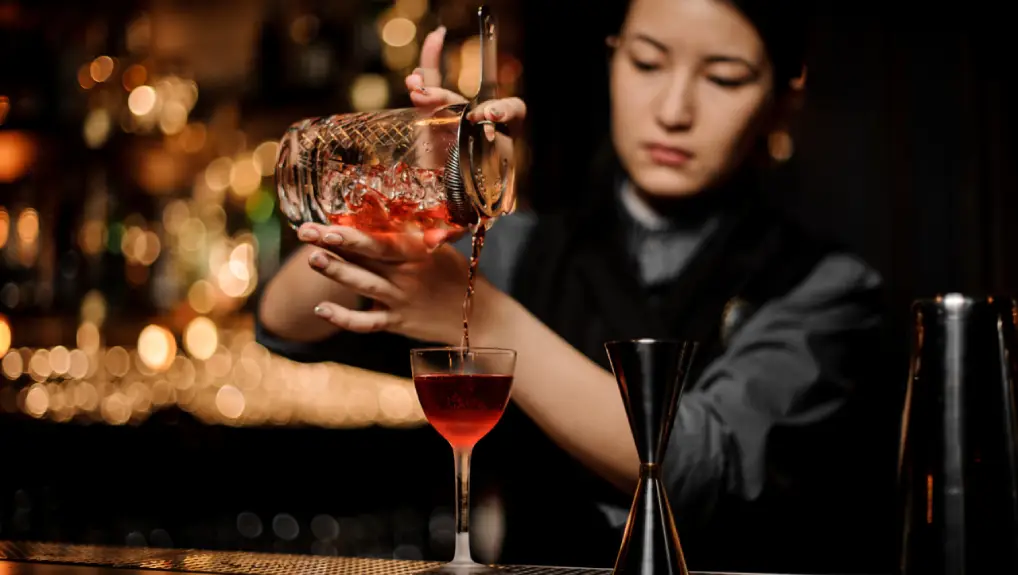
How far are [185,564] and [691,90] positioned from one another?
4.84 ft

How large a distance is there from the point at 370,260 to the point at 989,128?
4.75ft

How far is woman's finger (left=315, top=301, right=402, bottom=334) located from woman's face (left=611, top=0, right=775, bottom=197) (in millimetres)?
951

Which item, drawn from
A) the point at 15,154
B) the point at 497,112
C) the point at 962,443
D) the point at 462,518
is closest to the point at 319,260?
the point at 497,112

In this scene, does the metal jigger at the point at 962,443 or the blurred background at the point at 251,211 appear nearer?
the metal jigger at the point at 962,443

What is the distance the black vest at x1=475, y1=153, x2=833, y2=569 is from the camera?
2256 mm

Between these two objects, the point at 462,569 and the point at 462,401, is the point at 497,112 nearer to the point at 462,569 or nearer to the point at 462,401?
the point at 462,401

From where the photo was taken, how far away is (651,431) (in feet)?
2.96

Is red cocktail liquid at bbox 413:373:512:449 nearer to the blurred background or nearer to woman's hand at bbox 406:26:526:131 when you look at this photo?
woman's hand at bbox 406:26:526:131

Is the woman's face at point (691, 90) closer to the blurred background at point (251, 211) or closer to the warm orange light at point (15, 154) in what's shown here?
the blurred background at point (251, 211)

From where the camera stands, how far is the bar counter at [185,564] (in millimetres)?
1124

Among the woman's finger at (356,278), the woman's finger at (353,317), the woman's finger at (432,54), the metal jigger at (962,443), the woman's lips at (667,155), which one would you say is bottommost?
the metal jigger at (962,443)

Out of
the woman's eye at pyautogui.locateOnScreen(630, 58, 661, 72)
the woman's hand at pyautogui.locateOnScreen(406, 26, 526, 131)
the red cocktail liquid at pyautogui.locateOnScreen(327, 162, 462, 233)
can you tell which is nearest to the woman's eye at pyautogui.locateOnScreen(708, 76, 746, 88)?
the woman's eye at pyautogui.locateOnScreen(630, 58, 661, 72)

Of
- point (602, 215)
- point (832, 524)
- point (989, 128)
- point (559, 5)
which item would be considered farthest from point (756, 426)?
point (559, 5)

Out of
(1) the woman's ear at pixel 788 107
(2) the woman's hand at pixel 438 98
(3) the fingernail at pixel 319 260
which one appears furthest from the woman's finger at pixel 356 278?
(1) the woman's ear at pixel 788 107
